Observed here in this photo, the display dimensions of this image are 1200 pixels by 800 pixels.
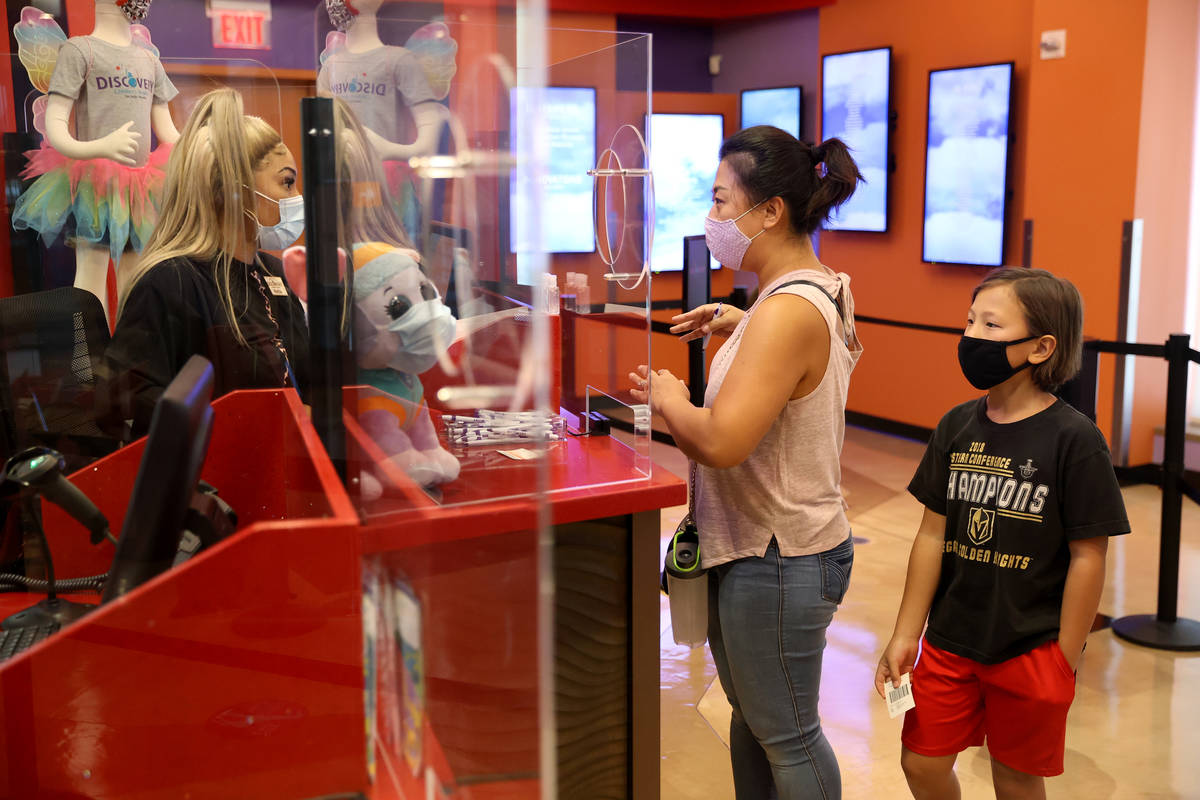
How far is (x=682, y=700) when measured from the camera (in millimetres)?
3057

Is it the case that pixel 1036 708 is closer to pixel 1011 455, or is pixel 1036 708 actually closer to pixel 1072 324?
pixel 1011 455

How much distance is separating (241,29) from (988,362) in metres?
2.42

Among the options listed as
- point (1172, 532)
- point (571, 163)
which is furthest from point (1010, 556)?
point (1172, 532)

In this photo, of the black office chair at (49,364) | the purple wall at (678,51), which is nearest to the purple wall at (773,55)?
the purple wall at (678,51)

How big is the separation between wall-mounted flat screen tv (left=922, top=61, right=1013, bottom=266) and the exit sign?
13.2 ft

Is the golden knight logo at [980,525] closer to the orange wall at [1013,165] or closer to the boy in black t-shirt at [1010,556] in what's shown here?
the boy in black t-shirt at [1010,556]

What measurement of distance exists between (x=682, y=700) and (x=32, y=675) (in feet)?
8.13

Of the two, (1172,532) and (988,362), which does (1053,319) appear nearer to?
(988,362)

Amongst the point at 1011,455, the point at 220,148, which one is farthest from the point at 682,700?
the point at 220,148

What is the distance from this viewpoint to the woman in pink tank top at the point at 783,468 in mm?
1668

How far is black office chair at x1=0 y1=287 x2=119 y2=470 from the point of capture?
2.10m

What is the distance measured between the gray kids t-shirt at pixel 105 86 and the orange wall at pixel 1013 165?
441 cm

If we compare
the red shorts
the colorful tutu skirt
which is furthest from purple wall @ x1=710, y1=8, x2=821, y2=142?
the red shorts

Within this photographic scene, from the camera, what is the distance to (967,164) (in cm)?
573
